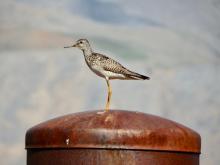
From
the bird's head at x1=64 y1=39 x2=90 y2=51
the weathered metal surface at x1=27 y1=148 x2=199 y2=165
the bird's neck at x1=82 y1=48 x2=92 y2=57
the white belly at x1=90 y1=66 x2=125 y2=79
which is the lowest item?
the weathered metal surface at x1=27 y1=148 x2=199 y2=165

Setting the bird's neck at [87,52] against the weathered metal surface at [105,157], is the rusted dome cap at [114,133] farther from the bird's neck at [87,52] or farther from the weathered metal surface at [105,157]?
the bird's neck at [87,52]

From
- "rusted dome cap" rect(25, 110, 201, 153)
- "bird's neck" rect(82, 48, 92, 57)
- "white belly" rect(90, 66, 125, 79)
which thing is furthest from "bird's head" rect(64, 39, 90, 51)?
"rusted dome cap" rect(25, 110, 201, 153)

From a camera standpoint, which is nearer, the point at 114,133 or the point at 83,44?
the point at 114,133

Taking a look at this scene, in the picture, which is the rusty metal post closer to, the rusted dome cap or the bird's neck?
the rusted dome cap

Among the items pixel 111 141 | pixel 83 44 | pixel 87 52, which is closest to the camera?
pixel 111 141

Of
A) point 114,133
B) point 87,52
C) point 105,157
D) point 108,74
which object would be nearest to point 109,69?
point 108,74

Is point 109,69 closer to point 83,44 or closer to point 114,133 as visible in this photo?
point 83,44

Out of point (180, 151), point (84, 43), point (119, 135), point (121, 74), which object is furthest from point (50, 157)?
point (84, 43)
